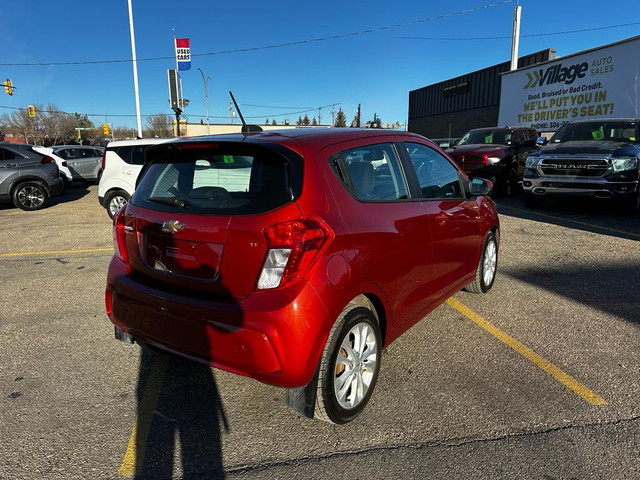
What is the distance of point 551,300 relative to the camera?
4.45 meters

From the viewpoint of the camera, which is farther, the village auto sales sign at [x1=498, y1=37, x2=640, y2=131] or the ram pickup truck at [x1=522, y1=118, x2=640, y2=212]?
the village auto sales sign at [x1=498, y1=37, x2=640, y2=131]

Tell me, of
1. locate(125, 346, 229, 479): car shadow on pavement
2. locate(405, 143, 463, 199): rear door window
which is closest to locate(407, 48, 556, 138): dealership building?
locate(405, 143, 463, 199): rear door window

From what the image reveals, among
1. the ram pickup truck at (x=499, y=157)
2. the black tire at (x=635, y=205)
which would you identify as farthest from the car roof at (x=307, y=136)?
the ram pickup truck at (x=499, y=157)

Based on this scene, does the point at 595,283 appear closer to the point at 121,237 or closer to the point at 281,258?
the point at 281,258

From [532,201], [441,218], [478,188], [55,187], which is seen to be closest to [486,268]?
[478,188]

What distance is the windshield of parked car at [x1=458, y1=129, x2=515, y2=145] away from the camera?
12.5 meters

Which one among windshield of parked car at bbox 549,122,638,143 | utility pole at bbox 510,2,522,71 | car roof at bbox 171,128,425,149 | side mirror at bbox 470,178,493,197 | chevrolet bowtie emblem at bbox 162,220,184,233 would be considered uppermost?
utility pole at bbox 510,2,522,71

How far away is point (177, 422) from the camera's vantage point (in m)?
2.61

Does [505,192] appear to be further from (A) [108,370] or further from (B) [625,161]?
(A) [108,370]

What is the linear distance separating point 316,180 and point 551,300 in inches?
129

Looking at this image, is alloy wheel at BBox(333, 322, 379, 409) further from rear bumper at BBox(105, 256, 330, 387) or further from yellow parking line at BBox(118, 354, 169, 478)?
yellow parking line at BBox(118, 354, 169, 478)

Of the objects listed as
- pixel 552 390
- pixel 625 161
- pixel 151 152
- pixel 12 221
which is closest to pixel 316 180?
pixel 151 152

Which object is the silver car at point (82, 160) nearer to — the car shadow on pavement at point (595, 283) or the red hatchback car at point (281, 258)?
the red hatchback car at point (281, 258)

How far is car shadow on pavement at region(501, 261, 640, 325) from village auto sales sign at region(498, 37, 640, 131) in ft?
37.8
